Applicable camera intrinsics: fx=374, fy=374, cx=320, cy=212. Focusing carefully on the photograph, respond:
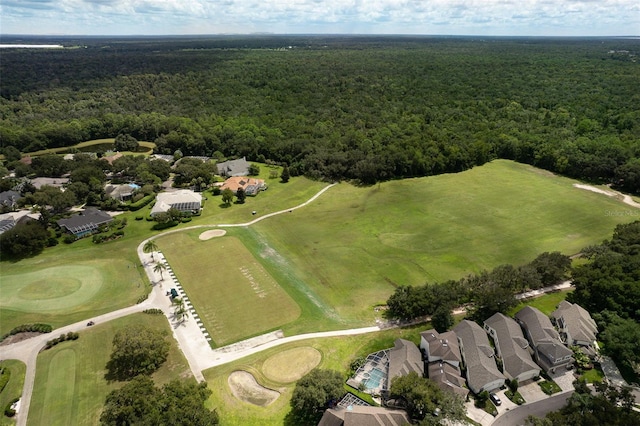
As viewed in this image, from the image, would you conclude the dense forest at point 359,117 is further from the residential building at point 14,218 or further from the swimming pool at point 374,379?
the swimming pool at point 374,379

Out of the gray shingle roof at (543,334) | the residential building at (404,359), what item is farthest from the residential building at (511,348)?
the residential building at (404,359)

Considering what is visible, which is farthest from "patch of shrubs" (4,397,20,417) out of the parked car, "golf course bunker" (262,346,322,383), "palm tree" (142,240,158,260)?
the parked car

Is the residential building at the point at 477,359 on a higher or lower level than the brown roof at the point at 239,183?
higher

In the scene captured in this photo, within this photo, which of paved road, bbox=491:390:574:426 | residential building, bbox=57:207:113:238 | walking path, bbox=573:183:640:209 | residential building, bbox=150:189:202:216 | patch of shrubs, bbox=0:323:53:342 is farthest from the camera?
walking path, bbox=573:183:640:209

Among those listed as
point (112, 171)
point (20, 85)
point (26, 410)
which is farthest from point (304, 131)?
point (20, 85)

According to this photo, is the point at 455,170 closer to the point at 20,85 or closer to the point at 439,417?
the point at 439,417

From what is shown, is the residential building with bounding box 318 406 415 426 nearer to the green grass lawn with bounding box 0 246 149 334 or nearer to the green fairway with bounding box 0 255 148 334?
the green grass lawn with bounding box 0 246 149 334

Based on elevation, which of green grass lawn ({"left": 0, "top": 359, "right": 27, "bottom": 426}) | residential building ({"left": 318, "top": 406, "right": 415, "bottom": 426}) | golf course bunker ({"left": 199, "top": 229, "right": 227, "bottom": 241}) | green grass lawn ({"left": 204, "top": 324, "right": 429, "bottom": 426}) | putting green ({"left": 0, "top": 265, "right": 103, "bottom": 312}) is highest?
residential building ({"left": 318, "top": 406, "right": 415, "bottom": 426})
